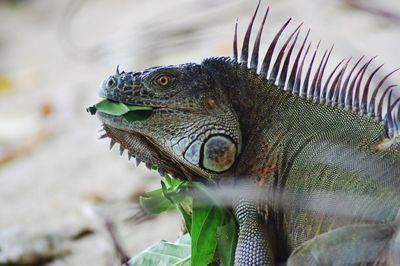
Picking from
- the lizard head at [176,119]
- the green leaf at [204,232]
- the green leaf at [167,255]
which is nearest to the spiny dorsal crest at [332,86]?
the lizard head at [176,119]

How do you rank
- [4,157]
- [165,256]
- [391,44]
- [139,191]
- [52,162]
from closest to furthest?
[165,256]
[139,191]
[391,44]
[52,162]
[4,157]

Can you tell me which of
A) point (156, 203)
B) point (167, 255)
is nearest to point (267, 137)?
point (156, 203)

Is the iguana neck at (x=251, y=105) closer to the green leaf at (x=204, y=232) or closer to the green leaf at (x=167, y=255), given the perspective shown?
the green leaf at (x=204, y=232)

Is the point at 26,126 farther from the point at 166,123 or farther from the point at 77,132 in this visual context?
the point at 166,123

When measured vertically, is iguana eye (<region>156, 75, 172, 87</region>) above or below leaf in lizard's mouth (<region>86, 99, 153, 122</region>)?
above

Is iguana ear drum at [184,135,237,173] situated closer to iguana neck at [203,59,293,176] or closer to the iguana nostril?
iguana neck at [203,59,293,176]

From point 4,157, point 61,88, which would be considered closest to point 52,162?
point 4,157

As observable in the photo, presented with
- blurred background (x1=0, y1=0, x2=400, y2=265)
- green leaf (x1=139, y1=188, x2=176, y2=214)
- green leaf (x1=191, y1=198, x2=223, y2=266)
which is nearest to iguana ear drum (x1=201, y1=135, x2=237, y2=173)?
green leaf (x1=191, y1=198, x2=223, y2=266)
